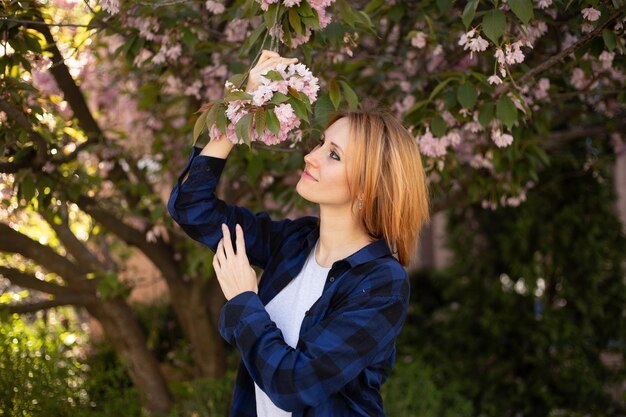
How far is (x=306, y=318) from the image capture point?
183 centimetres

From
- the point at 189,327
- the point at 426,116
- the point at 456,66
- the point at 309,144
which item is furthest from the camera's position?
the point at 189,327

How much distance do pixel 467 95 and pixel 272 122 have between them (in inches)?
44.8

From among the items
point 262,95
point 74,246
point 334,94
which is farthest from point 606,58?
point 74,246

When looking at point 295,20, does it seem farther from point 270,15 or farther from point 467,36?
point 467,36

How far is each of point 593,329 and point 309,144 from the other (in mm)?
3328

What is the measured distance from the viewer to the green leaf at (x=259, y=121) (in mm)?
1765

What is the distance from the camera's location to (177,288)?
4.12 m

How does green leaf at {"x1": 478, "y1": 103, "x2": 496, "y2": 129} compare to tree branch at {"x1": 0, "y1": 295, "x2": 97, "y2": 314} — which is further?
tree branch at {"x1": 0, "y1": 295, "x2": 97, "y2": 314}

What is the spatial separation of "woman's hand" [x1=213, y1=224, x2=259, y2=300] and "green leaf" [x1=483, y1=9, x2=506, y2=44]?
106cm

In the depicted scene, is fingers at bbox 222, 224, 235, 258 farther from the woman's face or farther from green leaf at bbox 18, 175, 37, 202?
green leaf at bbox 18, 175, 37, 202

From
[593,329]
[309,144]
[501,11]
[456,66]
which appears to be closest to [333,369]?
[309,144]

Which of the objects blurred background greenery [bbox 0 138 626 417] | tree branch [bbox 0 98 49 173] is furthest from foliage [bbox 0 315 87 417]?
blurred background greenery [bbox 0 138 626 417]

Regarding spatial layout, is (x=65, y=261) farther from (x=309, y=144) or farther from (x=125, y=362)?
(x=309, y=144)

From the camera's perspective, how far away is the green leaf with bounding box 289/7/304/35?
2084 mm
